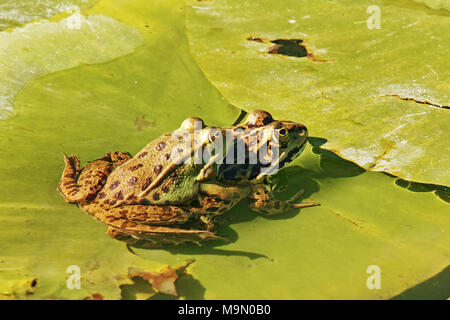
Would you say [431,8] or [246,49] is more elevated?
[431,8]

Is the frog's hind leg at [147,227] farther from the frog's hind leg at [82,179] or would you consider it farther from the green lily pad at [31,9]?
the green lily pad at [31,9]

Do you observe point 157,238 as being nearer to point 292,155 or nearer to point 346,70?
point 292,155

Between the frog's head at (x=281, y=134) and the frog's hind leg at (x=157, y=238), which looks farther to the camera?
the frog's head at (x=281, y=134)

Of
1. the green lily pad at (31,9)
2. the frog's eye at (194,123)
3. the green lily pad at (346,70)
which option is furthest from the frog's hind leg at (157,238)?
the green lily pad at (31,9)

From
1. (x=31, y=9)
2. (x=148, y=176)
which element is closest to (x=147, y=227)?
(x=148, y=176)

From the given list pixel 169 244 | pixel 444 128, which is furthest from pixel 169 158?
pixel 444 128

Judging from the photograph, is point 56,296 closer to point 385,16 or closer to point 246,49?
point 246,49

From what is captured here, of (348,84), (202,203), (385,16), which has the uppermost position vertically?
(385,16)
